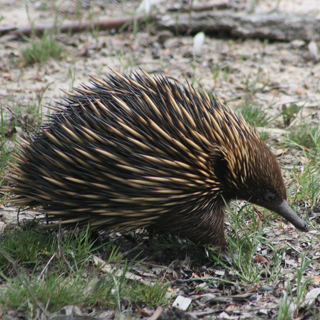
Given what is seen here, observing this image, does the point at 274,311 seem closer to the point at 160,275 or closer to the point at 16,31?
the point at 160,275

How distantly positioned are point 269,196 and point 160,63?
432 centimetres

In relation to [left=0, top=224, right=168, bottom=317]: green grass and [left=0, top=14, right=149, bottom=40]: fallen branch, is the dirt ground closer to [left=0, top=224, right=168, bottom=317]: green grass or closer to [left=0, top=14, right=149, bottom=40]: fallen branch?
[left=0, top=14, right=149, bottom=40]: fallen branch

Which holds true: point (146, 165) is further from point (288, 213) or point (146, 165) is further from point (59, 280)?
A: point (288, 213)

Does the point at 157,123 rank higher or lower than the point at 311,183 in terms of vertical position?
higher

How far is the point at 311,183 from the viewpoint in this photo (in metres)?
4.05

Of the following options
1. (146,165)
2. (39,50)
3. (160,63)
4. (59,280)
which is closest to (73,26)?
(39,50)

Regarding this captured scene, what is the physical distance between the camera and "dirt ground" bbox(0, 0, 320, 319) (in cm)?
611

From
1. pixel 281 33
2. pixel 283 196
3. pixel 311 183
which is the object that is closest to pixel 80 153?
pixel 283 196

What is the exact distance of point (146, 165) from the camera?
312cm

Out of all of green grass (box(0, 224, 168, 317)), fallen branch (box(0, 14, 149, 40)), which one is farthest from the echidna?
fallen branch (box(0, 14, 149, 40))

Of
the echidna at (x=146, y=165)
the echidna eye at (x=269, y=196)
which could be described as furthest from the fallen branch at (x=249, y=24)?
the echidna eye at (x=269, y=196)

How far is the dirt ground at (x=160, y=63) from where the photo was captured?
20.0 feet

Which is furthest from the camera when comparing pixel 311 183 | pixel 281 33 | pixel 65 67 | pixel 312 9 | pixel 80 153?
pixel 312 9

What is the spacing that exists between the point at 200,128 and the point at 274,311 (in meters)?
1.31
